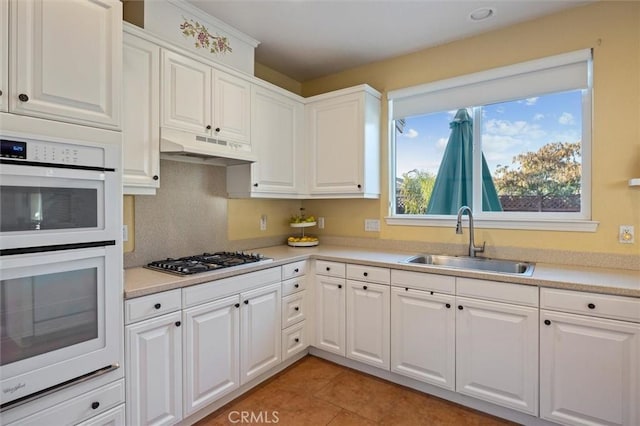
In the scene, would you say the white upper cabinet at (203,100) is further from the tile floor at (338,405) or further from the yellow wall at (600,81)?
the tile floor at (338,405)

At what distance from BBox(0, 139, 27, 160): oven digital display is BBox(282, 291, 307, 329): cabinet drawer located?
5.71 ft

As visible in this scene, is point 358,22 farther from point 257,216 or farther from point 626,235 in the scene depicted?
point 626,235

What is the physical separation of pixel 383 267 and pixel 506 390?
1.01m

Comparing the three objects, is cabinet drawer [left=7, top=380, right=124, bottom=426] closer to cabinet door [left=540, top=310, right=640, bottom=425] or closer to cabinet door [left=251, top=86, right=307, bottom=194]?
cabinet door [left=251, top=86, right=307, bottom=194]

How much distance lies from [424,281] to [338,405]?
0.98m

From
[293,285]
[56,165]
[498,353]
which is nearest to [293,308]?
[293,285]

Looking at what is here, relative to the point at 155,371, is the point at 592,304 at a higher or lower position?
higher

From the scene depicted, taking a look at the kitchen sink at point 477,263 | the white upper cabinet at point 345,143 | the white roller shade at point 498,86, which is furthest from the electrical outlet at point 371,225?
the white roller shade at point 498,86

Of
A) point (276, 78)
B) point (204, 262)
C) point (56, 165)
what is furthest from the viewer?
point (276, 78)

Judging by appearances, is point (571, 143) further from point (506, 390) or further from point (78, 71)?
point (78, 71)

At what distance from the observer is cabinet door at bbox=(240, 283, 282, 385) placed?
2.22 metres

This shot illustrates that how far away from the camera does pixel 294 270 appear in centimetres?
262

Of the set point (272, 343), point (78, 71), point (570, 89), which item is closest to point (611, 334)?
point (570, 89)

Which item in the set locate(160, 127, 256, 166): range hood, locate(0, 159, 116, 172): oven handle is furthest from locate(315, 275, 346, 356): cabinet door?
locate(0, 159, 116, 172): oven handle
